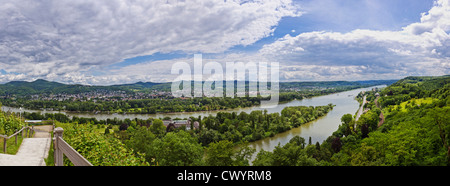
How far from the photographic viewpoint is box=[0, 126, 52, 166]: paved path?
12.2ft

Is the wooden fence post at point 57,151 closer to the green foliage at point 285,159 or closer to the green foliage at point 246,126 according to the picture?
the green foliage at point 285,159

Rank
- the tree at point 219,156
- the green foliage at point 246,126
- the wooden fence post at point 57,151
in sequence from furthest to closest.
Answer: the green foliage at point 246,126 < the tree at point 219,156 < the wooden fence post at point 57,151

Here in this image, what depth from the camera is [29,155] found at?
4.43m

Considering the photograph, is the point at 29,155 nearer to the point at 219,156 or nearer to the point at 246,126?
the point at 219,156

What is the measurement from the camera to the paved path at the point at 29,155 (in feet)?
12.2

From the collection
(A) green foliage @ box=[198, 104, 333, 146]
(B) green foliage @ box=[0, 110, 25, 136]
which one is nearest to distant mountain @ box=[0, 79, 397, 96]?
(A) green foliage @ box=[198, 104, 333, 146]

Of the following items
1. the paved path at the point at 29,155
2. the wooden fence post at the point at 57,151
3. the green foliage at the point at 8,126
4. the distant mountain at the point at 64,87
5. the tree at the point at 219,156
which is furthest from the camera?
the distant mountain at the point at 64,87

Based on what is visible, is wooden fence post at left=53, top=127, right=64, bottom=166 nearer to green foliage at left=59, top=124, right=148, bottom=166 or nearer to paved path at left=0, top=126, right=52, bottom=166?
green foliage at left=59, top=124, right=148, bottom=166

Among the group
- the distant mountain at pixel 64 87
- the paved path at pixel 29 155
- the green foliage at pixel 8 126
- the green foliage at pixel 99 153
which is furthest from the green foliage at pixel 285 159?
the distant mountain at pixel 64 87

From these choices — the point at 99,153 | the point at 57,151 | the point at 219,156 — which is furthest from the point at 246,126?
the point at 57,151
